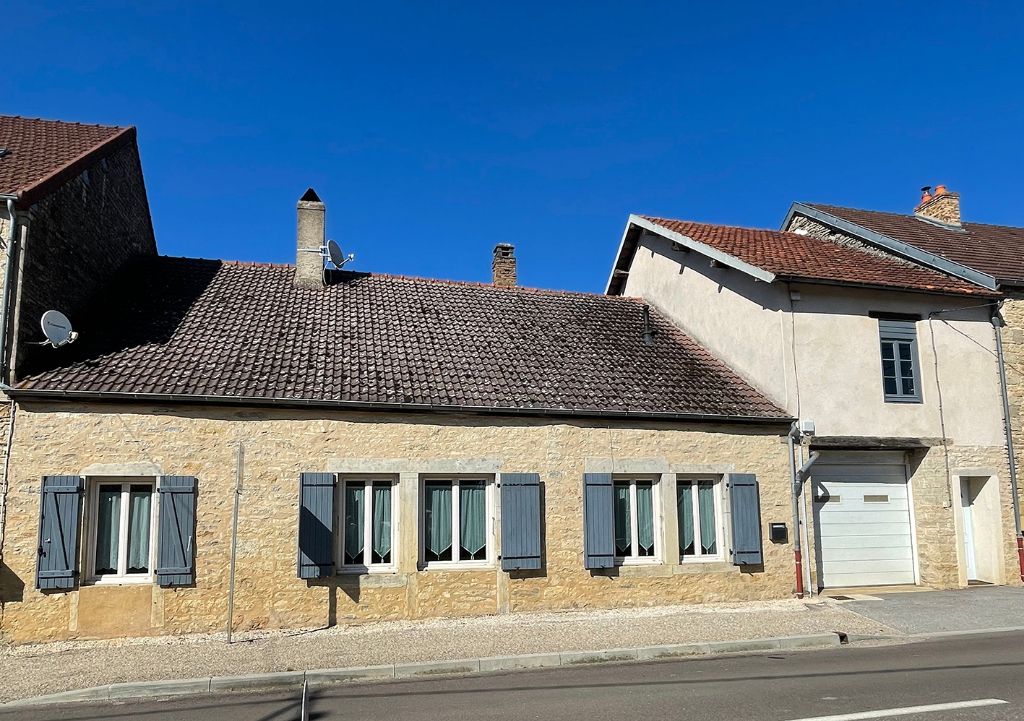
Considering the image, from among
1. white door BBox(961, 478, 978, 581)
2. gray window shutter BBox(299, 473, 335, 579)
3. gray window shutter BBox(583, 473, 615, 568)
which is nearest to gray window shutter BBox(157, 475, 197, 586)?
gray window shutter BBox(299, 473, 335, 579)

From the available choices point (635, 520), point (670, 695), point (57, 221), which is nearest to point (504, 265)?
point (635, 520)

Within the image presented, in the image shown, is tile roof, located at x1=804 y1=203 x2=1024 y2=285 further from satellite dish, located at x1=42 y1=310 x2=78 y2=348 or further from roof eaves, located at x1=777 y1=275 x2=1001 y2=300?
satellite dish, located at x1=42 y1=310 x2=78 y2=348

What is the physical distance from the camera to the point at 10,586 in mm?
9086

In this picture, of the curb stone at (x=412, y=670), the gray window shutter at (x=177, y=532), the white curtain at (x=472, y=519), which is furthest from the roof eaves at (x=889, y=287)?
the gray window shutter at (x=177, y=532)

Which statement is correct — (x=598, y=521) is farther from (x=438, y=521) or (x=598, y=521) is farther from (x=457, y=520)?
(x=438, y=521)

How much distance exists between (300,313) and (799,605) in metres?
9.52

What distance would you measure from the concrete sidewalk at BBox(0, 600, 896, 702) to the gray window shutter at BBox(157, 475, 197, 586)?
795 mm

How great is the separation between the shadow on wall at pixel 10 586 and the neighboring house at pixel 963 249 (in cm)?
1436

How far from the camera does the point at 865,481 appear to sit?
12.9 metres

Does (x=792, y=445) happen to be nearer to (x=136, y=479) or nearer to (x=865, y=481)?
(x=865, y=481)

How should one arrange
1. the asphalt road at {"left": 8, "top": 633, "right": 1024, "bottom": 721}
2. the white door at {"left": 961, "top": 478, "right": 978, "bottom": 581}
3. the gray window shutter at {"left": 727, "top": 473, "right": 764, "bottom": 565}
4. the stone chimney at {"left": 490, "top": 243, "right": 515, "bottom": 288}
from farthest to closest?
the stone chimney at {"left": 490, "top": 243, "right": 515, "bottom": 288} → the white door at {"left": 961, "top": 478, "right": 978, "bottom": 581} → the gray window shutter at {"left": 727, "top": 473, "right": 764, "bottom": 565} → the asphalt road at {"left": 8, "top": 633, "right": 1024, "bottom": 721}

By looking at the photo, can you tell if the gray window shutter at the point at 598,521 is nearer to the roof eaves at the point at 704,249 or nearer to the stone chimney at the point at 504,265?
the roof eaves at the point at 704,249

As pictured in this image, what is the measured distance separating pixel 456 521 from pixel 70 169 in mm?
7930

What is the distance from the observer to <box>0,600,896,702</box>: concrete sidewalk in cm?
773
